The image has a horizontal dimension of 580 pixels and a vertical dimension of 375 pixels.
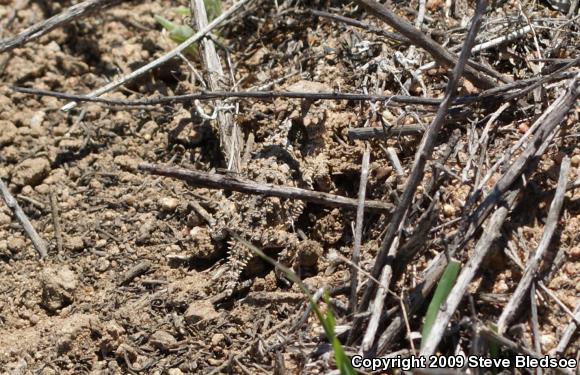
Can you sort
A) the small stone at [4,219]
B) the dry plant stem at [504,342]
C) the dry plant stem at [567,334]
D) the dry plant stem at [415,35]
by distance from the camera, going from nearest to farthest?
the dry plant stem at [504,342], the dry plant stem at [567,334], the dry plant stem at [415,35], the small stone at [4,219]

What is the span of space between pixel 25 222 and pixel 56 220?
13cm

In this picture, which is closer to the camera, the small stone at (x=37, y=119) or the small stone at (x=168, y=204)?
the small stone at (x=168, y=204)

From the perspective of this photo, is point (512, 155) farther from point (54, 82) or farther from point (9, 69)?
point (9, 69)

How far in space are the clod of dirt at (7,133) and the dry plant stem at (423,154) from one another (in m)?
1.92

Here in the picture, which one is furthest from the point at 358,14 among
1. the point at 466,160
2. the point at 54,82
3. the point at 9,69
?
the point at 9,69

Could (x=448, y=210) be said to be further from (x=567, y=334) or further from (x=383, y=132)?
(x=567, y=334)

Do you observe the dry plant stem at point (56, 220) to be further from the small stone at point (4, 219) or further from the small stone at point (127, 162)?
the small stone at point (127, 162)

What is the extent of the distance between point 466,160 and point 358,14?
1.00 metres

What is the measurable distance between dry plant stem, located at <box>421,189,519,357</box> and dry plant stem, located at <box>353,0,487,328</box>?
239 mm

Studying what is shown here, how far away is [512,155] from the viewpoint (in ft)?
8.25

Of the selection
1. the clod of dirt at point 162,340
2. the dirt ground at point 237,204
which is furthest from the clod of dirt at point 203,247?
the clod of dirt at point 162,340

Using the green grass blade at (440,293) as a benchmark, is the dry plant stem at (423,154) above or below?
above

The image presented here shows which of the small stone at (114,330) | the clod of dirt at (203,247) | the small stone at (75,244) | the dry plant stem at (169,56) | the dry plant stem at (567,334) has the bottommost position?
the dry plant stem at (567,334)

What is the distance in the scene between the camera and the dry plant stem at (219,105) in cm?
297
